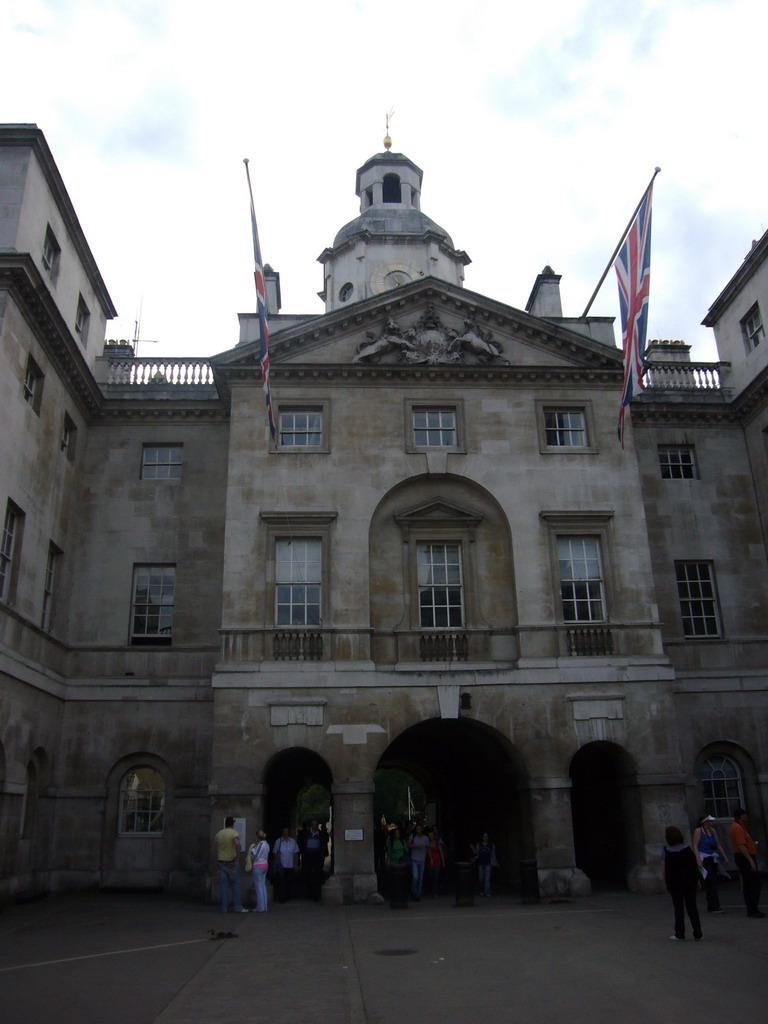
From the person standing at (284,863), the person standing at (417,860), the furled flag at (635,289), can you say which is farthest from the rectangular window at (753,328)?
the person standing at (284,863)

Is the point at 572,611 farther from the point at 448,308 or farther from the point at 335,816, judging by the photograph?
the point at 448,308

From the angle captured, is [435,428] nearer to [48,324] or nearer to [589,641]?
[589,641]

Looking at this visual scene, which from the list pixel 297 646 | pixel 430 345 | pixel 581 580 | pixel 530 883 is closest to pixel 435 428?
pixel 430 345

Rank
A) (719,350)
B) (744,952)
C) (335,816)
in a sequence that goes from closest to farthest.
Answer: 1. (744,952)
2. (335,816)
3. (719,350)

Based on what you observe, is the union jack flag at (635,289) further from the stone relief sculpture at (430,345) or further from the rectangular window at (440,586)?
the rectangular window at (440,586)

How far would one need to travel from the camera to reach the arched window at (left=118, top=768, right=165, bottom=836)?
79.7 feet

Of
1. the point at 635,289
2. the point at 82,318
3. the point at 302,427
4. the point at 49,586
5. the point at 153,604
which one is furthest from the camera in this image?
the point at 82,318

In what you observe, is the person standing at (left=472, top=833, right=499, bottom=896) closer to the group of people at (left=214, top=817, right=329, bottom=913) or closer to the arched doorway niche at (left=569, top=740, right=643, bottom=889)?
the arched doorway niche at (left=569, top=740, right=643, bottom=889)

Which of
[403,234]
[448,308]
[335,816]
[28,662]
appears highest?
[403,234]

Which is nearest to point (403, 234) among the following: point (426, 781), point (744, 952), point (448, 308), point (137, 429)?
point (448, 308)

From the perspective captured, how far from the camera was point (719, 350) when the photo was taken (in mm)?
31281

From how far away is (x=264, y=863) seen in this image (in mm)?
19078

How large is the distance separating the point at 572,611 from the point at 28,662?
14.3 m

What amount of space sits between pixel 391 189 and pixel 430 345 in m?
19.4
